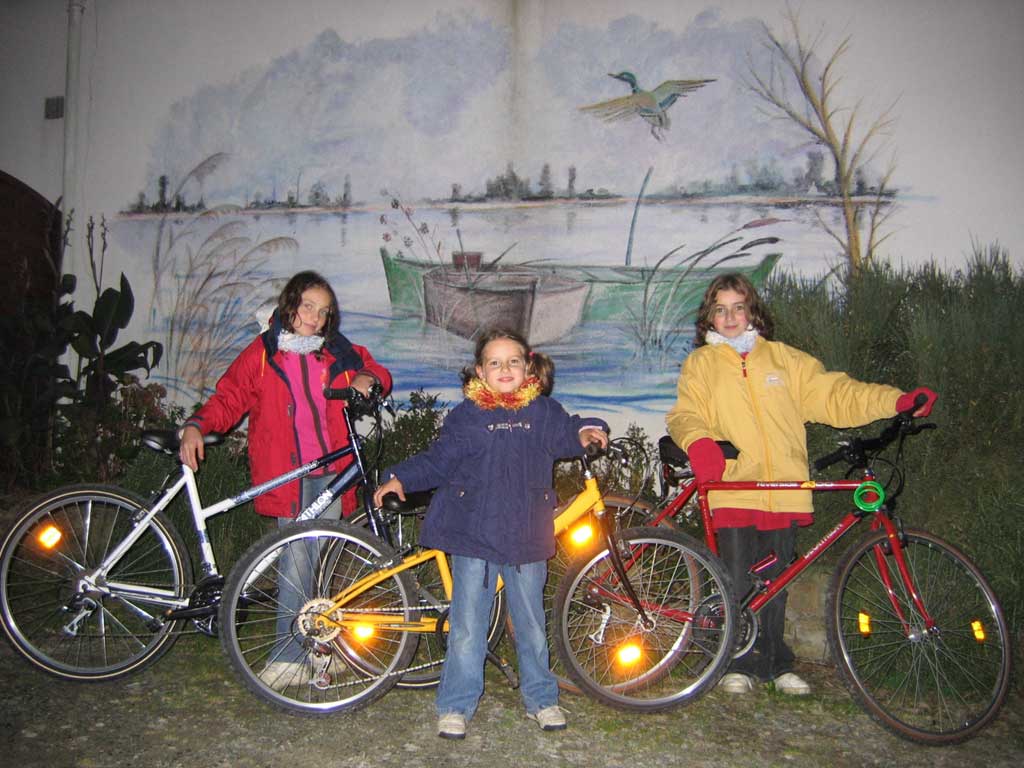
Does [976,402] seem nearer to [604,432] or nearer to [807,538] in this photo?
[807,538]

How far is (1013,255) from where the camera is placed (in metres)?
5.40

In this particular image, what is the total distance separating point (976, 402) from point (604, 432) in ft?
6.95

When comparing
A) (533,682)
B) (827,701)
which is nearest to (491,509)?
(533,682)

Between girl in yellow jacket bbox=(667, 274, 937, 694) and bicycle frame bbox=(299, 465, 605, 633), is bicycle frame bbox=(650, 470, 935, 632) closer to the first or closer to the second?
girl in yellow jacket bbox=(667, 274, 937, 694)

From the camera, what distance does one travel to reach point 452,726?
10.9 ft

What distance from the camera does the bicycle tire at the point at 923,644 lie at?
337 cm

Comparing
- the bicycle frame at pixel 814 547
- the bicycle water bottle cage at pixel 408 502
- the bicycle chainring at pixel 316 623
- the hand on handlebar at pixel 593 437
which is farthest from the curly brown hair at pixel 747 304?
the bicycle chainring at pixel 316 623

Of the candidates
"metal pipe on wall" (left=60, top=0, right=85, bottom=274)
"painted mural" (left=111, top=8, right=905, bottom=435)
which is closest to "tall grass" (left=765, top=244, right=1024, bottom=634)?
"painted mural" (left=111, top=8, right=905, bottom=435)

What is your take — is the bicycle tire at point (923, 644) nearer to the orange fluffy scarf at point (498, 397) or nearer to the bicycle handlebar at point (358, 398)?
the orange fluffy scarf at point (498, 397)

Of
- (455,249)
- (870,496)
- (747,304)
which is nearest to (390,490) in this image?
(747,304)

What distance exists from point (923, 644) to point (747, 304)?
5.52 feet

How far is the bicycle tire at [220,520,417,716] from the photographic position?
11.2 ft

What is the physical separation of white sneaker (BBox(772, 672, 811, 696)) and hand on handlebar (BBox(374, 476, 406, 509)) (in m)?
2.00

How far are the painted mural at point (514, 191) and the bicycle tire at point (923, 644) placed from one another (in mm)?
2276
